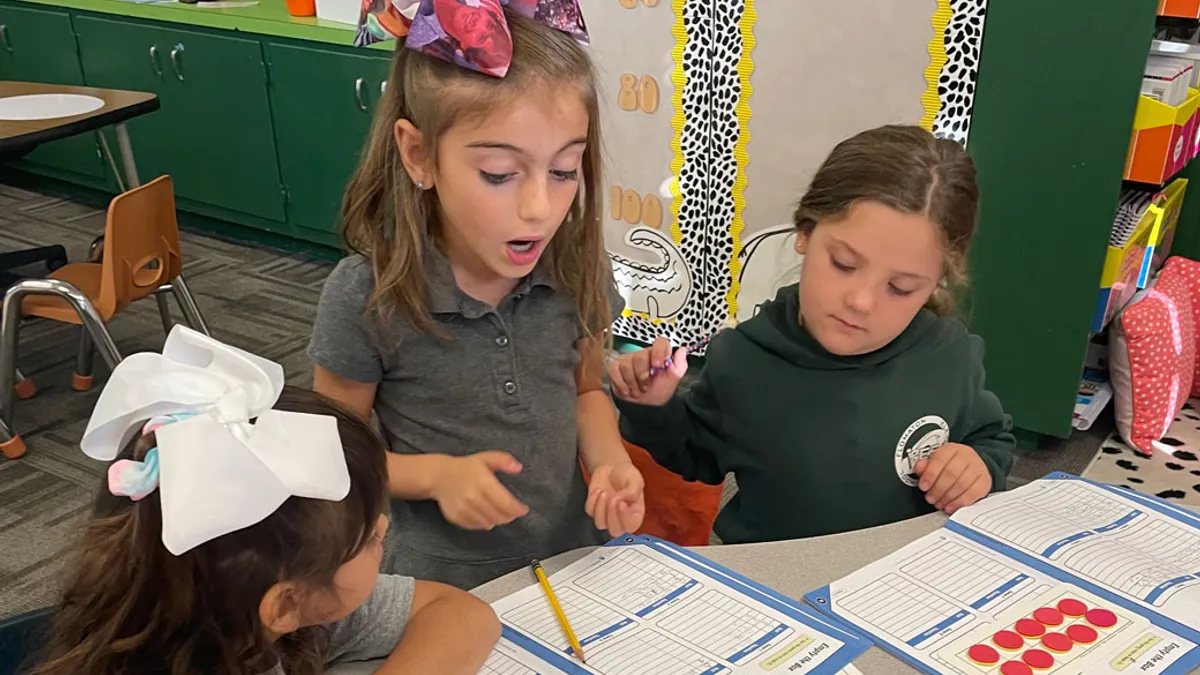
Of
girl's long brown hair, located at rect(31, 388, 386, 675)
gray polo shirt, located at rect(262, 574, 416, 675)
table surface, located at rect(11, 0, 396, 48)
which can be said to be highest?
table surface, located at rect(11, 0, 396, 48)

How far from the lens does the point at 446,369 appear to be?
113 centimetres

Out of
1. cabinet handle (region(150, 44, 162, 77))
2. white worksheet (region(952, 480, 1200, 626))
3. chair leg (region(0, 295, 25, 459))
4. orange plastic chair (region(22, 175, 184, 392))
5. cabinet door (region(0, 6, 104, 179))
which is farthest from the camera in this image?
cabinet door (region(0, 6, 104, 179))

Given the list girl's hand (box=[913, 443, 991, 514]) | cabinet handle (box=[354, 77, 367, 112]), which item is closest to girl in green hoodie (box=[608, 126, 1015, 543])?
girl's hand (box=[913, 443, 991, 514])

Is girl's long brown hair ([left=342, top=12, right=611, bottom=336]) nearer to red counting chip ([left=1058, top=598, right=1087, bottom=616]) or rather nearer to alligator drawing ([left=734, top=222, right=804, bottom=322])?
red counting chip ([left=1058, top=598, right=1087, bottom=616])

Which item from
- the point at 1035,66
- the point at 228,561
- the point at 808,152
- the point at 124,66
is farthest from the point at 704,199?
the point at 124,66

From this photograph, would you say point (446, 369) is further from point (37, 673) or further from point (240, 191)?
point (240, 191)

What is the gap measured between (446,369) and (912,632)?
0.55 meters

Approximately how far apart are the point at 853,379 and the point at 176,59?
10.9 ft

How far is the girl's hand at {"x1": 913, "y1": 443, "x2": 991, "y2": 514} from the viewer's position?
1.08 metres

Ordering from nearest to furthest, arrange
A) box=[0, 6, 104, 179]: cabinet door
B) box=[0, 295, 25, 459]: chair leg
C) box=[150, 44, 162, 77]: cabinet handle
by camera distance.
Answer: box=[0, 295, 25, 459]: chair leg, box=[150, 44, 162, 77]: cabinet handle, box=[0, 6, 104, 179]: cabinet door

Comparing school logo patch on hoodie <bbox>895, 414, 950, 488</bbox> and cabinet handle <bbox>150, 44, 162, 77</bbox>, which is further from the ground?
cabinet handle <bbox>150, 44, 162, 77</bbox>

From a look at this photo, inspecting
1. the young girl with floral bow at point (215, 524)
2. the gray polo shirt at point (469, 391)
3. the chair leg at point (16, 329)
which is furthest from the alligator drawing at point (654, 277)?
the young girl with floral bow at point (215, 524)

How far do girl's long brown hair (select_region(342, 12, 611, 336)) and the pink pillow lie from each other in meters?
1.73

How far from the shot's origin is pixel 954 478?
1.09 metres
